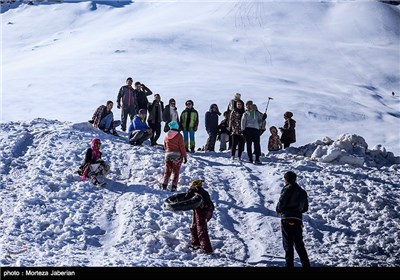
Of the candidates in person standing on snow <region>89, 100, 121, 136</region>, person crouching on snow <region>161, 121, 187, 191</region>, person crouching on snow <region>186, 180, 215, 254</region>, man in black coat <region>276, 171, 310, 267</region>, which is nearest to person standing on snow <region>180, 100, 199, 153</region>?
person standing on snow <region>89, 100, 121, 136</region>

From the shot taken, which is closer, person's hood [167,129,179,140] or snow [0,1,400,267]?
snow [0,1,400,267]

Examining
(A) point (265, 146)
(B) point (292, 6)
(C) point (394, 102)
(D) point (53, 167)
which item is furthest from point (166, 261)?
(B) point (292, 6)

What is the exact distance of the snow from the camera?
12719mm

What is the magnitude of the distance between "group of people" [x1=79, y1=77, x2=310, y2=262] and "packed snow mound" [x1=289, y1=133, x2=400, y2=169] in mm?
1131

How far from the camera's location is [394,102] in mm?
41844

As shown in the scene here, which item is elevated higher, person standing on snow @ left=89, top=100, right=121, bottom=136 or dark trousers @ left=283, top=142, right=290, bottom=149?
person standing on snow @ left=89, top=100, right=121, bottom=136

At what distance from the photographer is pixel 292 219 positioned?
36.0ft

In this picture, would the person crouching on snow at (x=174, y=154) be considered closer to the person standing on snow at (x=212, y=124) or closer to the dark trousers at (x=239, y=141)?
the dark trousers at (x=239, y=141)

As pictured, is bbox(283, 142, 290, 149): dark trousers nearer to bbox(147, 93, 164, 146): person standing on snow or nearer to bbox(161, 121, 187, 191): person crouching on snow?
bbox(147, 93, 164, 146): person standing on snow

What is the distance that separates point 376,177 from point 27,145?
8645 millimetres

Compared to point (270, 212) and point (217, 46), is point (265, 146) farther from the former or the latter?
point (217, 46)

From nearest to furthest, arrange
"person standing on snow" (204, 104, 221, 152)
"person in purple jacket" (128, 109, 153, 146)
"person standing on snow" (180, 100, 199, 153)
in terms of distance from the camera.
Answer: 1. "person in purple jacket" (128, 109, 153, 146)
2. "person standing on snow" (180, 100, 199, 153)
3. "person standing on snow" (204, 104, 221, 152)

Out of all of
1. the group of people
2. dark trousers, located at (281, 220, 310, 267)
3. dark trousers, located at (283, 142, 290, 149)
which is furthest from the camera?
dark trousers, located at (283, 142, 290, 149)

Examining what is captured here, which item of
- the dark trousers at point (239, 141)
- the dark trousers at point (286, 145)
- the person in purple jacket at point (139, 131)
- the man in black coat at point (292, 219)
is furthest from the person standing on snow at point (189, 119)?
the man in black coat at point (292, 219)
